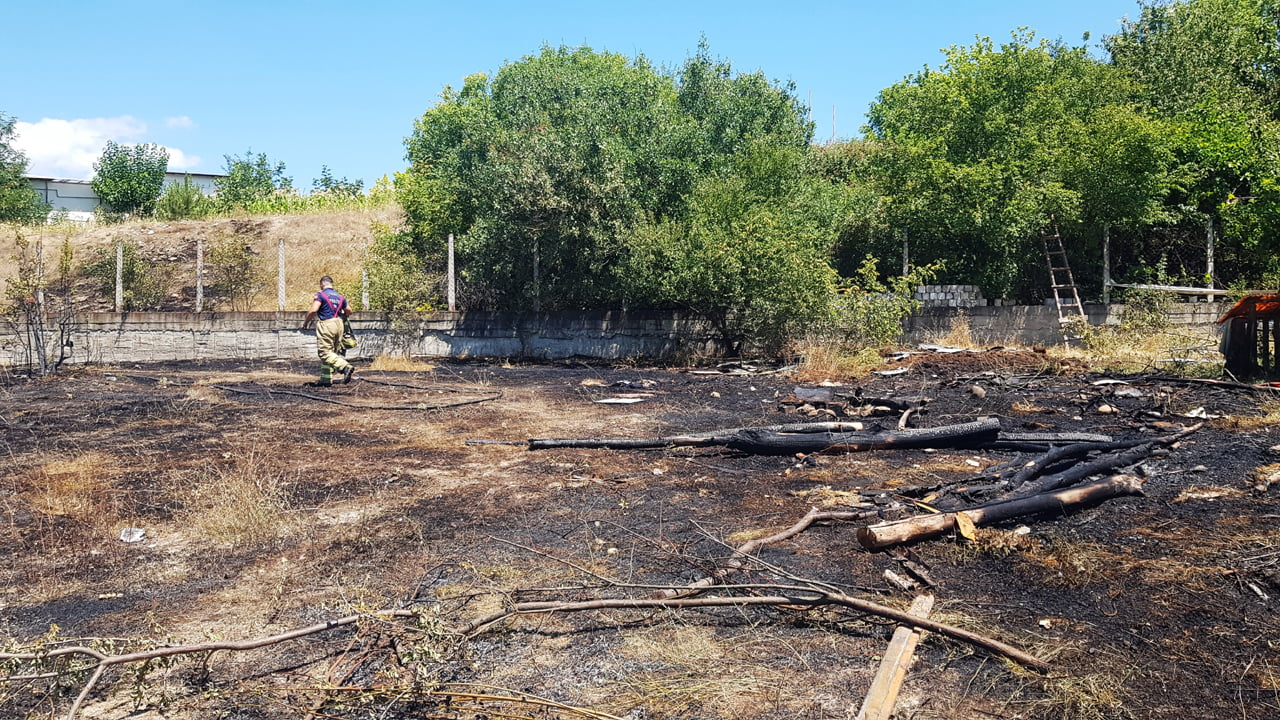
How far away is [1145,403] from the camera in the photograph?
9477 millimetres

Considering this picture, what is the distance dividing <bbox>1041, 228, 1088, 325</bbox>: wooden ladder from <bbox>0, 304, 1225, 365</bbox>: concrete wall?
26 cm

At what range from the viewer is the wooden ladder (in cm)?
1775

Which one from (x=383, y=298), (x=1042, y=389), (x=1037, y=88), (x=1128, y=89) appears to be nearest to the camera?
(x=1042, y=389)

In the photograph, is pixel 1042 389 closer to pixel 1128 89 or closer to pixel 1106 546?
pixel 1106 546

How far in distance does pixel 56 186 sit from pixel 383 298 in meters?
32.7

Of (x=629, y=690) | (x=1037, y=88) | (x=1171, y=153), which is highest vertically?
(x=1037, y=88)

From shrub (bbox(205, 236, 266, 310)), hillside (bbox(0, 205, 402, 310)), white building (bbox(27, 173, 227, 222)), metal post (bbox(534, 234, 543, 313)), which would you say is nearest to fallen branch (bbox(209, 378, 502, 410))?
metal post (bbox(534, 234, 543, 313))

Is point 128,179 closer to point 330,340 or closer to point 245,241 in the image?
point 245,241

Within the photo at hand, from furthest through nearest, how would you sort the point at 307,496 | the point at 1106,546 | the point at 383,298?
the point at 383,298
the point at 307,496
the point at 1106,546

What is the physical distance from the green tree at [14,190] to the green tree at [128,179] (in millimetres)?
2260

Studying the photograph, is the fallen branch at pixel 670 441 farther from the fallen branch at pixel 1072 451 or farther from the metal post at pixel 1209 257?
the metal post at pixel 1209 257

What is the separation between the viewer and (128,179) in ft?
113

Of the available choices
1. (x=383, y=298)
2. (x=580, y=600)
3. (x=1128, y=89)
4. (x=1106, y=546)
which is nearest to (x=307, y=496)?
(x=580, y=600)

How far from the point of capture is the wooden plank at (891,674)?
2.99m
